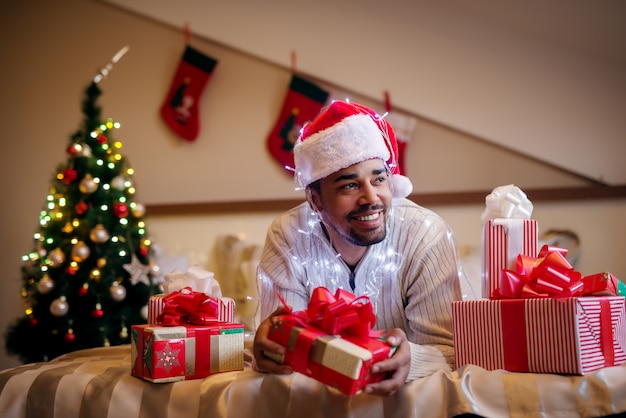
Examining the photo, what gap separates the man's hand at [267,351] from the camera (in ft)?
4.06

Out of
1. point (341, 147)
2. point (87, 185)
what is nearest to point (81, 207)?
point (87, 185)

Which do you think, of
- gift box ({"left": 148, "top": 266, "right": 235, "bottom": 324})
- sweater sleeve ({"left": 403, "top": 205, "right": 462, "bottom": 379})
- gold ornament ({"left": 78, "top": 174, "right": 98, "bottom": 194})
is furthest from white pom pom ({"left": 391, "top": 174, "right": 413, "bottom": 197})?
gold ornament ({"left": 78, "top": 174, "right": 98, "bottom": 194})

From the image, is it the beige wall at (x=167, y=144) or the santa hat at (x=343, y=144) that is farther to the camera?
the beige wall at (x=167, y=144)

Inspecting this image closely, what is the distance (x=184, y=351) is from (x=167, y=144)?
90.6 inches

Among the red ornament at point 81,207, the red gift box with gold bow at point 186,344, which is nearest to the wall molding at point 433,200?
the red ornament at point 81,207

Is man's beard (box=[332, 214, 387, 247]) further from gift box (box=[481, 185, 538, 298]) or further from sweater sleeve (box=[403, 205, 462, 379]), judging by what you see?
gift box (box=[481, 185, 538, 298])

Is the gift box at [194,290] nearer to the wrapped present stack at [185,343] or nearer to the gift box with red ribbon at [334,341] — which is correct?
the wrapped present stack at [185,343]

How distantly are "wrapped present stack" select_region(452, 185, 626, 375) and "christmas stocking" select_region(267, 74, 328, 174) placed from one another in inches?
79.3

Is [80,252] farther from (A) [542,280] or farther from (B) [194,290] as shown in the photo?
(A) [542,280]

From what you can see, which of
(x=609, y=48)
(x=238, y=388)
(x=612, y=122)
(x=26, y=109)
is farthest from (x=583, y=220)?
(x=26, y=109)

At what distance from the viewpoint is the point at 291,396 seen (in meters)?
1.24

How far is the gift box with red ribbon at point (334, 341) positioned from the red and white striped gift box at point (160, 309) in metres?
0.47

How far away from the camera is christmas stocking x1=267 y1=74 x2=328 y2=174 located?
328cm

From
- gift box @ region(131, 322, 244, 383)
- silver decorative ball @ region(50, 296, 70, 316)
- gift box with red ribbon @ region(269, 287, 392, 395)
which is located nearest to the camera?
gift box with red ribbon @ region(269, 287, 392, 395)
